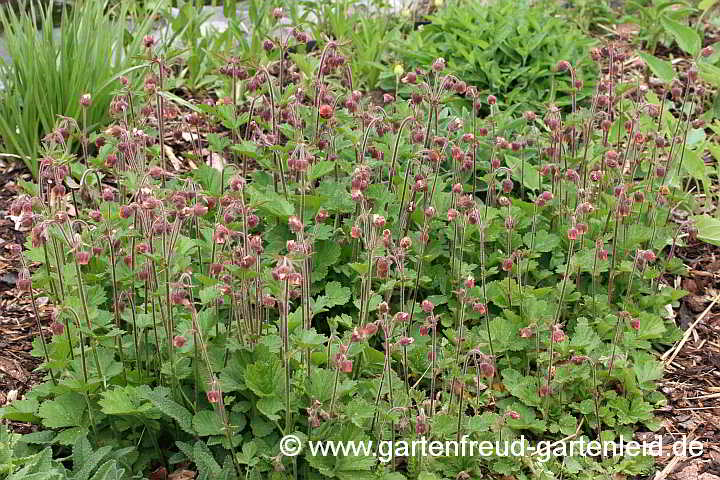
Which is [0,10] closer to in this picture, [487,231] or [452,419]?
[487,231]

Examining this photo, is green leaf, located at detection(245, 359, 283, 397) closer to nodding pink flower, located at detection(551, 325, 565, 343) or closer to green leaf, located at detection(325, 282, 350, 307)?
green leaf, located at detection(325, 282, 350, 307)

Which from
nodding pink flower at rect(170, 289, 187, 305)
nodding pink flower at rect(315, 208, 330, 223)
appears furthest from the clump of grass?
nodding pink flower at rect(170, 289, 187, 305)

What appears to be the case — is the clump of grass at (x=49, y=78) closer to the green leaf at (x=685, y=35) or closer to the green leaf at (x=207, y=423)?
the green leaf at (x=207, y=423)

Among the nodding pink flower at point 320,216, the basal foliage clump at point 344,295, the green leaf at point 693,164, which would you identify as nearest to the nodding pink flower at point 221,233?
the basal foliage clump at point 344,295

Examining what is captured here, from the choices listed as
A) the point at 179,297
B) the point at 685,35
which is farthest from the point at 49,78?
the point at 685,35

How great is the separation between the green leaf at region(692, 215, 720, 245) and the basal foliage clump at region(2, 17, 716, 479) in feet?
0.48

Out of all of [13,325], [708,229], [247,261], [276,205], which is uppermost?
[247,261]

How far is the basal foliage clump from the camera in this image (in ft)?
8.39

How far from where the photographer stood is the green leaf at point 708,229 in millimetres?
3777

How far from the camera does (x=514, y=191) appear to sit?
13.6 feet

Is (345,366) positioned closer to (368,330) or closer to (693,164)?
(368,330)

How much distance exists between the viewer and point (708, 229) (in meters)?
3.80

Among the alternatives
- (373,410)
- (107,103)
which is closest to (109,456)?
(373,410)

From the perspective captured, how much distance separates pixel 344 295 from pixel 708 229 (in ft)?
5.85
